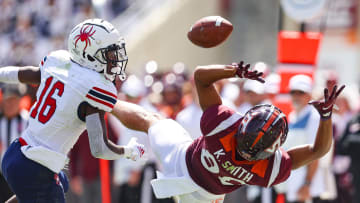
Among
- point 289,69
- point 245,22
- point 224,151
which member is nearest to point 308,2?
point 289,69

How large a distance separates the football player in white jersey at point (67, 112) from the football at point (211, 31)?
19.0 inches

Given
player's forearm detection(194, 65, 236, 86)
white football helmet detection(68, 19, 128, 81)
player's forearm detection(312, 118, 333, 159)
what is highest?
white football helmet detection(68, 19, 128, 81)

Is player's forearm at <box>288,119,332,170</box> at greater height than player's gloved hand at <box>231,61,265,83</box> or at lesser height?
lesser

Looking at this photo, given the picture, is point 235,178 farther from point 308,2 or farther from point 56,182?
point 308,2

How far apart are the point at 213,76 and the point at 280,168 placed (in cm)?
70

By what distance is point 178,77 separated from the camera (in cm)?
878

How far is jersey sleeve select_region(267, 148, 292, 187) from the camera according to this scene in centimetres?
391

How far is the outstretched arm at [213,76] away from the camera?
385cm

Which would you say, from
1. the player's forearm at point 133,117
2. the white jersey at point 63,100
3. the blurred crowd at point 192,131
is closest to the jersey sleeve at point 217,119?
the white jersey at point 63,100

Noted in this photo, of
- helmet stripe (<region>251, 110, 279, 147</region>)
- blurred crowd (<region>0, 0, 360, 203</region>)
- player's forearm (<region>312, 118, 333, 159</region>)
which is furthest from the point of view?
blurred crowd (<region>0, 0, 360, 203</region>)

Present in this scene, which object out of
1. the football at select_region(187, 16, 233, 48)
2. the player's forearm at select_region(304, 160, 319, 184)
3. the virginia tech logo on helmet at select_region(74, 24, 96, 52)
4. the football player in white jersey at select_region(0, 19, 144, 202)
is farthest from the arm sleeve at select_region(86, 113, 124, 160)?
the player's forearm at select_region(304, 160, 319, 184)

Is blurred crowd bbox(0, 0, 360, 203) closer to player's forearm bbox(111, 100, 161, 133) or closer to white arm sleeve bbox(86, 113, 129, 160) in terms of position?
player's forearm bbox(111, 100, 161, 133)

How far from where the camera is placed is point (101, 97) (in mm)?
3826

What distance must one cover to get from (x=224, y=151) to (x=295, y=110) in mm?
2252
